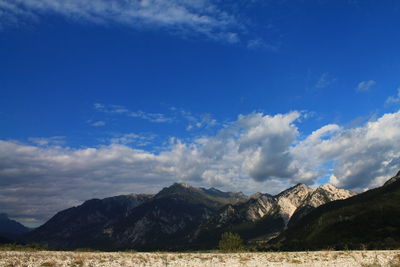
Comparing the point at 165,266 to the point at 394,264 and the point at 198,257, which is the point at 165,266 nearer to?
the point at 198,257

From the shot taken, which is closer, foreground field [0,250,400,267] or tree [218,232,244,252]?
foreground field [0,250,400,267]

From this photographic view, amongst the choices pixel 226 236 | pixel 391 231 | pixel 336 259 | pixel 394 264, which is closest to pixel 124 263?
pixel 336 259

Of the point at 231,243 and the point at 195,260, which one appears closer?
the point at 195,260

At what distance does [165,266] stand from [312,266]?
1740 cm

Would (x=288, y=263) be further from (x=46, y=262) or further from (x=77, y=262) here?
(x=46, y=262)

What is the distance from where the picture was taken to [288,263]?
43188 mm

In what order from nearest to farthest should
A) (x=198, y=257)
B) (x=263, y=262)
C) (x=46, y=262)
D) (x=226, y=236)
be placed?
(x=46, y=262)
(x=263, y=262)
(x=198, y=257)
(x=226, y=236)

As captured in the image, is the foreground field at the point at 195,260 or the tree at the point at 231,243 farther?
the tree at the point at 231,243

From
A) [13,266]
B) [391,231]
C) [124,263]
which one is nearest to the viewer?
[13,266]

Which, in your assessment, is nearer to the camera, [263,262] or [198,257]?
[263,262]

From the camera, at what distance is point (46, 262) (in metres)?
A: 37.9

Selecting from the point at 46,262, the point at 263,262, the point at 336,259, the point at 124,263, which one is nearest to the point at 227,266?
the point at 263,262

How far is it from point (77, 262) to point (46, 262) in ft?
10.4

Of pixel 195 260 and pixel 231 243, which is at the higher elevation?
pixel 231 243
